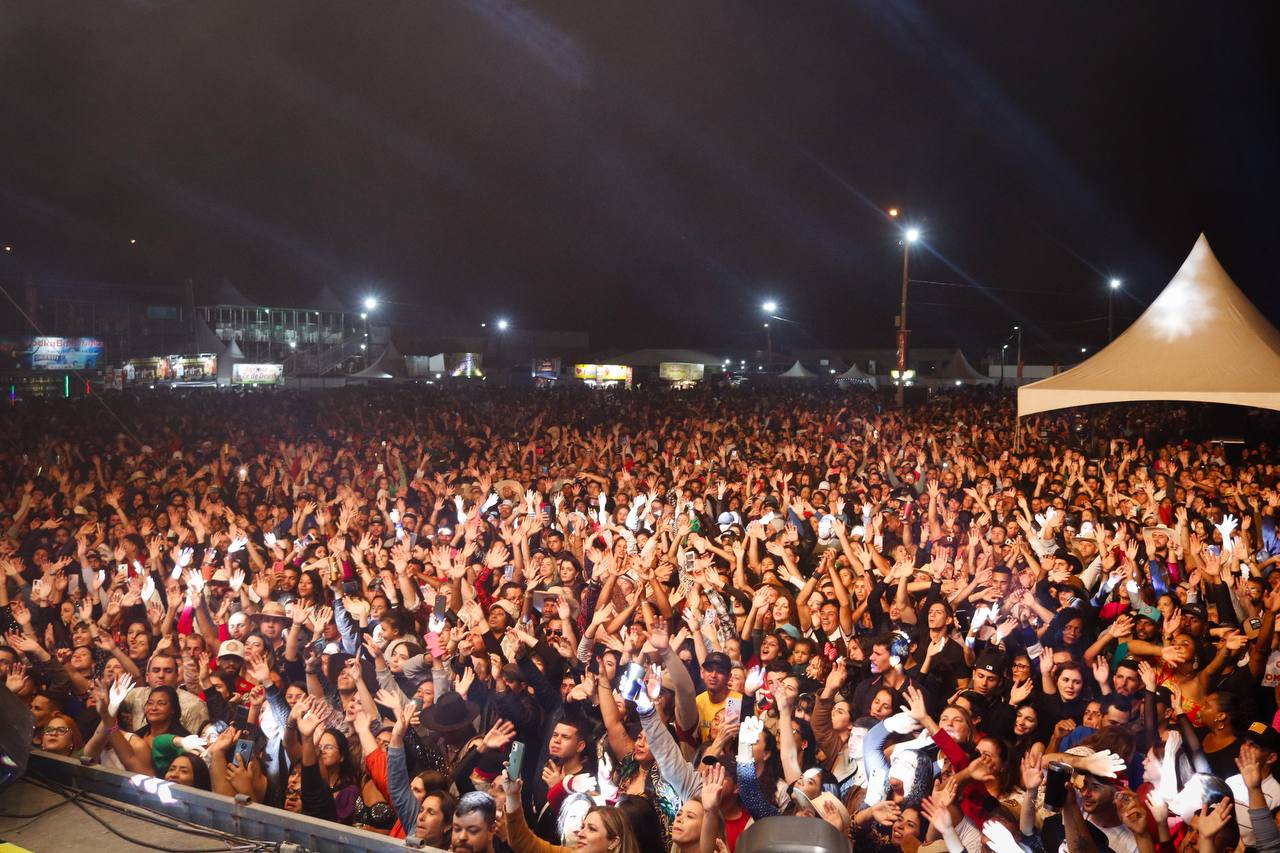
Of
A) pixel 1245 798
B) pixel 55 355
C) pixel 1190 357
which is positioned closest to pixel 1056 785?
pixel 1245 798

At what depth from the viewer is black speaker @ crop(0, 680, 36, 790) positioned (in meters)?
2.91

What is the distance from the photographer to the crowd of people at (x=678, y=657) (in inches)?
131

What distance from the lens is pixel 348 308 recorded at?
2256 inches

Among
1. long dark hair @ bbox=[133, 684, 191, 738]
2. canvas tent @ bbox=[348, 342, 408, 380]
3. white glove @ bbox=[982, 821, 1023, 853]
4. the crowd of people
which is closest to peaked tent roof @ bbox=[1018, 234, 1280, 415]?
the crowd of people

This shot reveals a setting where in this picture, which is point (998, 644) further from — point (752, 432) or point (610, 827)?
point (752, 432)

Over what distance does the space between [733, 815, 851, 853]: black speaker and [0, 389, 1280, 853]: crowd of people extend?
19.2 inches

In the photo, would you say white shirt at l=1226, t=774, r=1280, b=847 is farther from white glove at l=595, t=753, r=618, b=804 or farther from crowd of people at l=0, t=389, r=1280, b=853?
white glove at l=595, t=753, r=618, b=804

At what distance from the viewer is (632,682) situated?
13.1 feet

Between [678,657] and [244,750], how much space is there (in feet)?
6.46

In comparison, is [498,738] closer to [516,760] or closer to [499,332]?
[516,760]

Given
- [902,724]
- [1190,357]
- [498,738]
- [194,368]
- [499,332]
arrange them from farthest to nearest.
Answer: [499,332]
[194,368]
[1190,357]
[498,738]
[902,724]

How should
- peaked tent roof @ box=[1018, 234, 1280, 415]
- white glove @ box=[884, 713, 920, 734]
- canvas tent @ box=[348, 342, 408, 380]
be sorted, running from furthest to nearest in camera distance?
canvas tent @ box=[348, 342, 408, 380]
peaked tent roof @ box=[1018, 234, 1280, 415]
white glove @ box=[884, 713, 920, 734]

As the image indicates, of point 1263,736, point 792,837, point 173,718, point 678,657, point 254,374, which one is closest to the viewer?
point 792,837

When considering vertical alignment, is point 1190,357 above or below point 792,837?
above
